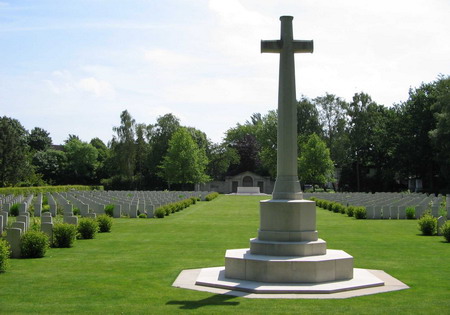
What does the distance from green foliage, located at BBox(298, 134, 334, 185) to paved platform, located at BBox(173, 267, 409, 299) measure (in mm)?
55117

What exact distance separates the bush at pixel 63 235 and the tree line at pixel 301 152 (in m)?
37.0

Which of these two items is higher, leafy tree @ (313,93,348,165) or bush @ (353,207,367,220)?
leafy tree @ (313,93,348,165)

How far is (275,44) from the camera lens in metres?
10.9

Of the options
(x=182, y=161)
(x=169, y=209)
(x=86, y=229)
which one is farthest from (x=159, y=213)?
(x=182, y=161)

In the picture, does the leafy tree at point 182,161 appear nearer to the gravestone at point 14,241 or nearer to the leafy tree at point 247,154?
the leafy tree at point 247,154

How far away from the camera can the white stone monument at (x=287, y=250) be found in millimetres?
9484

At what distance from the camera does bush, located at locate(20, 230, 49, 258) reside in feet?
41.8

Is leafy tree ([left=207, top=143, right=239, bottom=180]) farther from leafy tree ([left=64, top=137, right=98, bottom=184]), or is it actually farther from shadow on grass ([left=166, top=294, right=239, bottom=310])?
shadow on grass ([left=166, top=294, right=239, bottom=310])

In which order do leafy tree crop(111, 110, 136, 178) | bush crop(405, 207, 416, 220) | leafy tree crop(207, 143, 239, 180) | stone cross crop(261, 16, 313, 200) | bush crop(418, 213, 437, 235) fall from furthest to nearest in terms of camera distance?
leafy tree crop(207, 143, 239, 180), leafy tree crop(111, 110, 136, 178), bush crop(405, 207, 416, 220), bush crop(418, 213, 437, 235), stone cross crop(261, 16, 313, 200)

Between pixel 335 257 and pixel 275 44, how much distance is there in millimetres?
4415

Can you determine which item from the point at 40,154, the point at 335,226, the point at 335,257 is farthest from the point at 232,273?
the point at 40,154

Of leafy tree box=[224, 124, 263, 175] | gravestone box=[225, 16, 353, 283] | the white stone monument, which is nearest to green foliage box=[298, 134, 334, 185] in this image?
leafy tree box=[224, 124, 263, 175]

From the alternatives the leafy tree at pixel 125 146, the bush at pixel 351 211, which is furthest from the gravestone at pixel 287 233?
the leafy tree at pixel 125 146

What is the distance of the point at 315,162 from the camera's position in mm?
65188
